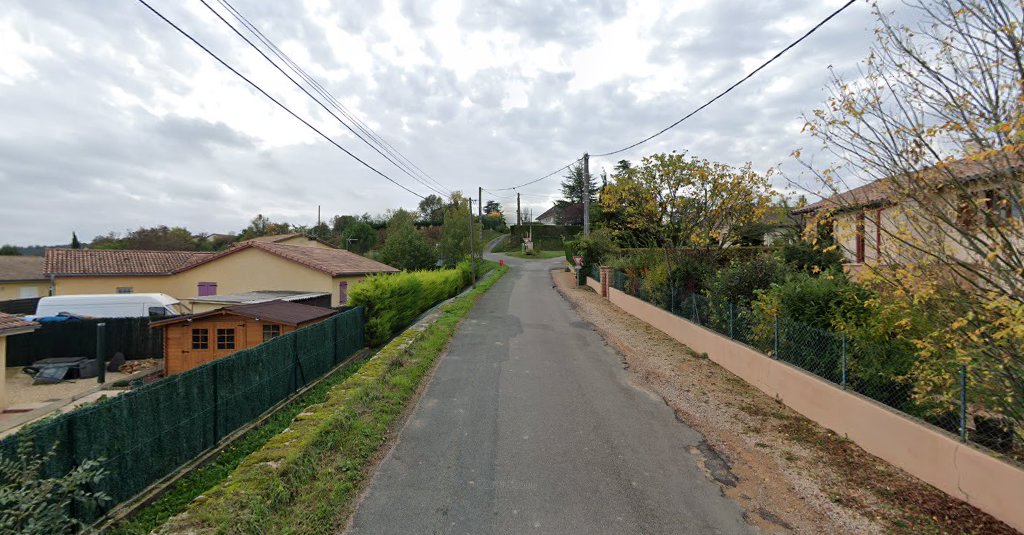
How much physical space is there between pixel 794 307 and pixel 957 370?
9.73ft

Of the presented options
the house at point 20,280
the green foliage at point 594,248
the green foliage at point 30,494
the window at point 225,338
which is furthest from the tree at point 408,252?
the green foliage at point 30,494

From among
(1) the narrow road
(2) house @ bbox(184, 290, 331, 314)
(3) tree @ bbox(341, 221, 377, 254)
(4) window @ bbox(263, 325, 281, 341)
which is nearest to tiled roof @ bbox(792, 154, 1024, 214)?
(1) the narrow road

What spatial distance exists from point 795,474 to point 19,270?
5704 centimetres

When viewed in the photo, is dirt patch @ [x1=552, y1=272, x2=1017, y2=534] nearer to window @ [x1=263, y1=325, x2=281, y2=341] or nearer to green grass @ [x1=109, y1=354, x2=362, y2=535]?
green grass @ [x1=109, y1=354, x2=362, y2=535]

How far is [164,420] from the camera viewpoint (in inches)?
237

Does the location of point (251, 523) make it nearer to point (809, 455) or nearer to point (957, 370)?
point (809, 455)

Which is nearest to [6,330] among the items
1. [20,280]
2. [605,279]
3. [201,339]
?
[201,339]

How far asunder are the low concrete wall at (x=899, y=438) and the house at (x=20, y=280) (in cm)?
5068

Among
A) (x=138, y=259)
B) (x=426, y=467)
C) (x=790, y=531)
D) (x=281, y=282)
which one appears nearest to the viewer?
(x=790, y=531)

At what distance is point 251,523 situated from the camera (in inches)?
146

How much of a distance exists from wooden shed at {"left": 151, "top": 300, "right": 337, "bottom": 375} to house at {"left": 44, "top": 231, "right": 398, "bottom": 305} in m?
8.17

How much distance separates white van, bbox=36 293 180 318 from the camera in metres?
19.5

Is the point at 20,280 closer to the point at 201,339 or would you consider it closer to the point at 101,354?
the point at 101,354

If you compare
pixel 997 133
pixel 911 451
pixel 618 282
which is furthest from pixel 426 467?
pixel 618 282
